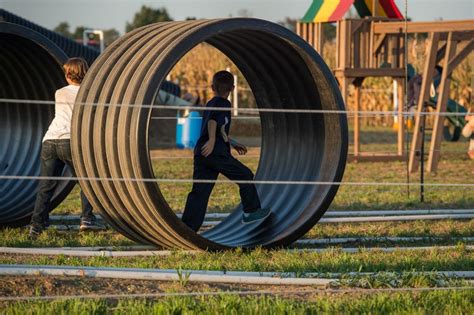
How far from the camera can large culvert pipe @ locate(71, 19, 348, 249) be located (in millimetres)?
8898

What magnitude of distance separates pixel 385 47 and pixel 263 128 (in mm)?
10471

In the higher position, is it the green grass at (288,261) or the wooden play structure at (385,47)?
the wooden play structure at (385,47)

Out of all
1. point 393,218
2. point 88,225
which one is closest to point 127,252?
point 88,225

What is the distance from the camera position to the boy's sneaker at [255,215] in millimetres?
10234

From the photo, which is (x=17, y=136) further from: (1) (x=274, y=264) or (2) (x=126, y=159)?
(1) (x=274, y=264)

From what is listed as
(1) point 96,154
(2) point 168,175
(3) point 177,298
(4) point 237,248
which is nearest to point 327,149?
(4) point 237,248

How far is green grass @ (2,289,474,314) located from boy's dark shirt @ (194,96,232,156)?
300 centimetres

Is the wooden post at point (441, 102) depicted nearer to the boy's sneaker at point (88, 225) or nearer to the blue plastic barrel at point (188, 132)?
the blue plastic barrel at point (188, 132)

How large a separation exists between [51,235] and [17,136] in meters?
2.41

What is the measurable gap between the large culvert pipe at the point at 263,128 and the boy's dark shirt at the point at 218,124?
0.67 meters

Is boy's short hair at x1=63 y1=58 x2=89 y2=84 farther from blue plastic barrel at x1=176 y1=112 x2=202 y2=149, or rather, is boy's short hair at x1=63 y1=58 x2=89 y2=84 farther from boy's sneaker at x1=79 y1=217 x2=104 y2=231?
blue plastic barrel at x1=176 y1=112 x2=202 y2=149

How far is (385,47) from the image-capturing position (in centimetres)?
2156

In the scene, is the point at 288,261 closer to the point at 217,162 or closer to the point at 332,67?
the point at 217,162

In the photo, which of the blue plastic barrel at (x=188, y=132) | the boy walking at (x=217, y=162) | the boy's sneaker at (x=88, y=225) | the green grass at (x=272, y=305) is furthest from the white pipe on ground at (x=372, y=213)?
the blue plastic barrel at (x=188, y=132)
